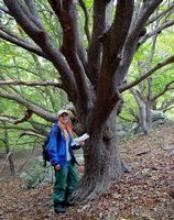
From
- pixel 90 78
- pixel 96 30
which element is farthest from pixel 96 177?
pixel 96 30

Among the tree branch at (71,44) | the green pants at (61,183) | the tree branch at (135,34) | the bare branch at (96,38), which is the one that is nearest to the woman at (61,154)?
the green pants at (61,183)

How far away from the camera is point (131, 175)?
7281 millimetres

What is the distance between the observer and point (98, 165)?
6.83 meters

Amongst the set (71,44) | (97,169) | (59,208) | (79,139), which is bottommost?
(59,208)

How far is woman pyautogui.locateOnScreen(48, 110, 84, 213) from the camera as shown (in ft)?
20.6

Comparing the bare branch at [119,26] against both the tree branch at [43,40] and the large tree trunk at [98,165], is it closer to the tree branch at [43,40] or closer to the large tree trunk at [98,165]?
the tree branch at [43,40]

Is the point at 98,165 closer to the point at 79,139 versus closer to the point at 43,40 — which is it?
the point at 79,139

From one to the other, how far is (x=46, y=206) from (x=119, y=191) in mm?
1512

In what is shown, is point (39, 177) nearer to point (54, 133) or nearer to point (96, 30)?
point (54, 133)

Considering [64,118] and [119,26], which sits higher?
[119,26]

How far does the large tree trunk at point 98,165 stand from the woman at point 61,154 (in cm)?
31

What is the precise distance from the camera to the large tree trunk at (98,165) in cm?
666

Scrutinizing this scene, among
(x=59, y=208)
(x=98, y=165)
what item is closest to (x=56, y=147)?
(x=98, y=165)

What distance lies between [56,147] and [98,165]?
95cm
